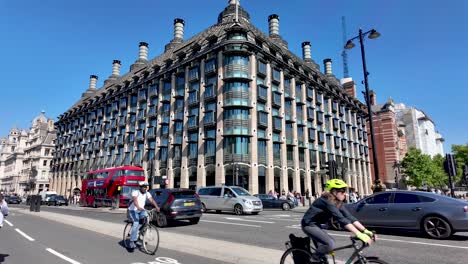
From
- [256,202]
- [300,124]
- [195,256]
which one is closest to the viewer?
[195,256]

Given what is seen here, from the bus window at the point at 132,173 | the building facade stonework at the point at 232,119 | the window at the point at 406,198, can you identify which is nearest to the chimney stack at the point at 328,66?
the building facade stonework at the point at 232,119

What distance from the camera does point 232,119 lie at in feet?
117

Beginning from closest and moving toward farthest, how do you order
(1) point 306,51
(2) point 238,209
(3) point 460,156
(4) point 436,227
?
(4) point 436,227 < (2) point 238,209 < (1) point 306,51 < (3) point 460,156

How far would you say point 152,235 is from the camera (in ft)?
24.7

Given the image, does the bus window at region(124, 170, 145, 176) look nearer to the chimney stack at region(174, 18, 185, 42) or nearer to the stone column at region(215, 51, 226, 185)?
the stone column at region(215, 51, 226, 185)

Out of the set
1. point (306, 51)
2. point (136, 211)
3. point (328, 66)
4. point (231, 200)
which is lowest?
point (231, 200)

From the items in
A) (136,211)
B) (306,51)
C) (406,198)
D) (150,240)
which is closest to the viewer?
(150,240)

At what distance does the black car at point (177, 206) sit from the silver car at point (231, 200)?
5257mm

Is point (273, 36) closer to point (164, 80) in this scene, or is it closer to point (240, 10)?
point (240, 10)

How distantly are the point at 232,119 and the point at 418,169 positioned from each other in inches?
1803

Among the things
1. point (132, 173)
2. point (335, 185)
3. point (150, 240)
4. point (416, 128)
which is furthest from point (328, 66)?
point (335, 185)

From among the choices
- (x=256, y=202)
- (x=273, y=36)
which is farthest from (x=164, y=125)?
(x=256, y=202)

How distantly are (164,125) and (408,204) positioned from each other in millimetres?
38553

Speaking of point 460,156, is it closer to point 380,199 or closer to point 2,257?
point 380,199
